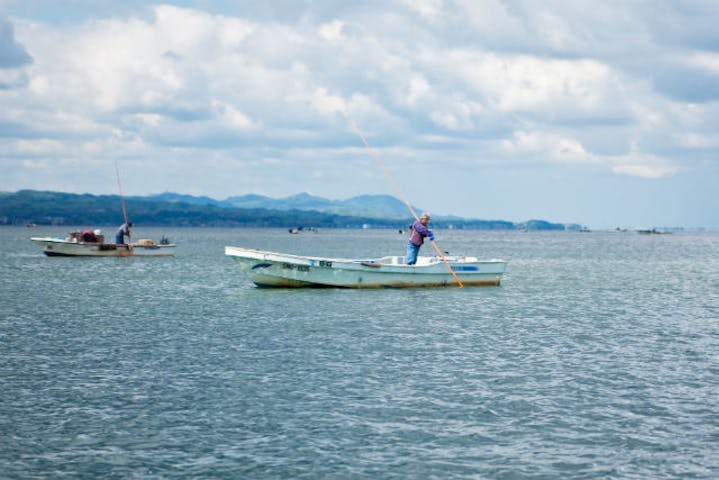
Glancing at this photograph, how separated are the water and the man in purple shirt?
405 cm

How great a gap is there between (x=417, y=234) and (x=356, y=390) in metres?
22.9

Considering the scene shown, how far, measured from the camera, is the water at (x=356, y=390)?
1416cm

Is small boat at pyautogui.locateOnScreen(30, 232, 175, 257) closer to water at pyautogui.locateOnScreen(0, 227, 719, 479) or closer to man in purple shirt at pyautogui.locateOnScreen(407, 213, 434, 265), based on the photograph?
water at pyautogui.locateOnScreen(0, 227, 719, 479)

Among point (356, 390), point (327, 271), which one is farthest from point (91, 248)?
point (356, 390)

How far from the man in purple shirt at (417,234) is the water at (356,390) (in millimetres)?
4047

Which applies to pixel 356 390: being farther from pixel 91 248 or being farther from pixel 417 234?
pixel 91 248

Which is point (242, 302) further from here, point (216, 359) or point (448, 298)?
point (216, 359)

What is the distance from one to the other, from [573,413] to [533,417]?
1.01 meters

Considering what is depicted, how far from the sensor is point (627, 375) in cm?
2150

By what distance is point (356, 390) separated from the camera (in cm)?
1939

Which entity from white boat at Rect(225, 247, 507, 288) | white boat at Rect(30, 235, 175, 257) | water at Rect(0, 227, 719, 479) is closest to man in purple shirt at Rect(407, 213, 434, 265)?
white boat at Rect(225, 247, 507, 288)

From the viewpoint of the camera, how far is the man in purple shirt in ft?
134

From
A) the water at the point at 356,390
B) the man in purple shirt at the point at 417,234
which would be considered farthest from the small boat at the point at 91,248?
the man in purple shirt at the point at 417,234

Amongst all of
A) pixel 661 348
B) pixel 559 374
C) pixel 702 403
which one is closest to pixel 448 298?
pixel 661 348
